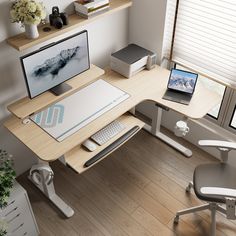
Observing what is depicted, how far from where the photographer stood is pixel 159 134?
3.50 m

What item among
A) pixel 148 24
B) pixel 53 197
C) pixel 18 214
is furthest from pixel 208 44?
pixel 18 214

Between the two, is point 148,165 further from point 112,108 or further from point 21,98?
point 21,98

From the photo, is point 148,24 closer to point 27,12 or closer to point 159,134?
point 159,134

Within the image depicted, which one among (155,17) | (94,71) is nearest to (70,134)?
(94,71)

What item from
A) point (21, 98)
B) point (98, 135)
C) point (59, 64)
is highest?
point (59, 64)

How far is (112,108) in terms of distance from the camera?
8.76ft

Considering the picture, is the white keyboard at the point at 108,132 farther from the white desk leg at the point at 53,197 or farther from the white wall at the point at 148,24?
the white wall at the point at 148,24

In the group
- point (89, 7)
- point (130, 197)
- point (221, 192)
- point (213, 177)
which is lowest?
point (130, 197)

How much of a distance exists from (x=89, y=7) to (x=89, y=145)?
1.11 metres

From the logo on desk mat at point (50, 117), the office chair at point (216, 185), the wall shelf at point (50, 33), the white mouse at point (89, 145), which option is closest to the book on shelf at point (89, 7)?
the wall shelf at point (50, 33)

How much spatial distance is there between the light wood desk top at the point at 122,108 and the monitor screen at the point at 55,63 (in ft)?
1.01

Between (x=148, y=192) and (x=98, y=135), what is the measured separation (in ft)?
2.66

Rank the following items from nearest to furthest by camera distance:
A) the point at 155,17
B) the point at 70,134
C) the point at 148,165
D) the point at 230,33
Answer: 1. the point at 70,134
2. the point at 230,33
3. the point at 155,17
4. the point at 148,165

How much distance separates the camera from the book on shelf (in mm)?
2602
